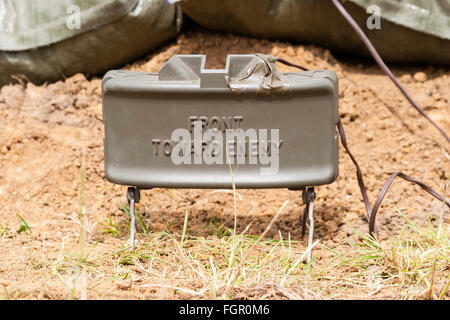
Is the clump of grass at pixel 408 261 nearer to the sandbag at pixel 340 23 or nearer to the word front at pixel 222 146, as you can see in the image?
the word front at pixel 222 146

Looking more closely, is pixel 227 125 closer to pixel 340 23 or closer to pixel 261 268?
pixel 261 268

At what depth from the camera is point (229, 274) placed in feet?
5.16

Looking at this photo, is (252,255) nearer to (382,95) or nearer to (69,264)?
(69,264)

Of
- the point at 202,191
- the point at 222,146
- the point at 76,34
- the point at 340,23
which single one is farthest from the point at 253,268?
the point at 76,34

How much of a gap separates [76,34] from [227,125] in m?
1.15

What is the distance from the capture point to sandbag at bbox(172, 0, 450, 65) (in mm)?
2555

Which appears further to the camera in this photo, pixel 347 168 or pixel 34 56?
pixel 34 56

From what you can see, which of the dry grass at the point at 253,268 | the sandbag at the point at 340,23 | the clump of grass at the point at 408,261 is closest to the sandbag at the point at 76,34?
the sandbag at the point at 340,23

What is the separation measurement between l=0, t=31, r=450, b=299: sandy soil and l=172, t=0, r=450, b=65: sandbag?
7cm
